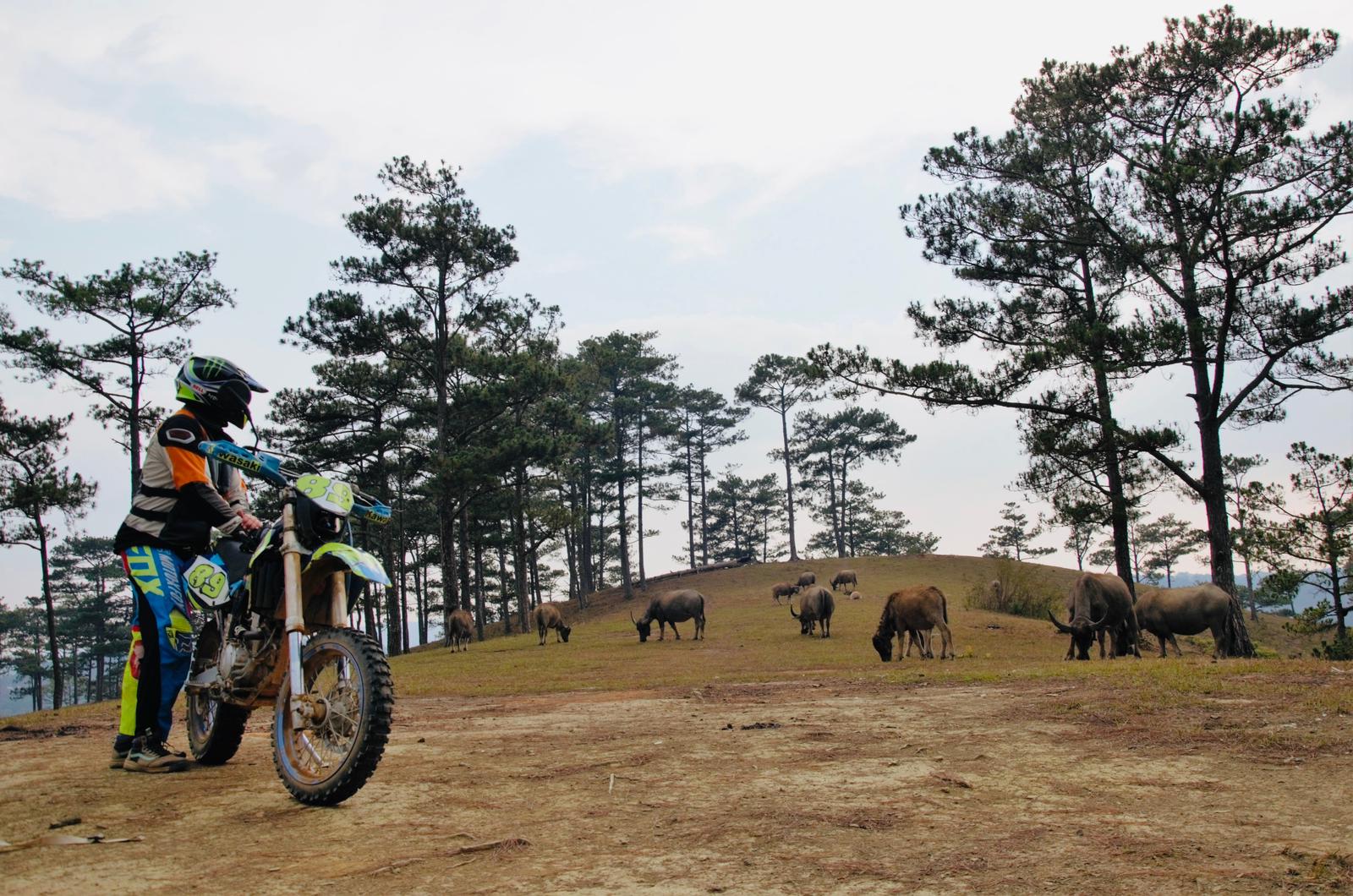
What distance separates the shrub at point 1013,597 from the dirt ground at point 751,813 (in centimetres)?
3293

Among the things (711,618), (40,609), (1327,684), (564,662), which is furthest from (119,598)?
(1327,684)

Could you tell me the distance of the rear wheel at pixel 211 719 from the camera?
202 inches

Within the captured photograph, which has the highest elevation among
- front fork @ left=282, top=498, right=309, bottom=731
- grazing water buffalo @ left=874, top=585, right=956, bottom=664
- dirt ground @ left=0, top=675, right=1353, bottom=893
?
front fork @ left=282, top=498, right=309, bottom=731

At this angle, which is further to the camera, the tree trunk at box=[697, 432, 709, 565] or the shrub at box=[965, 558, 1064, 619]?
the tree trunk at box=[697, 432, 709, 565]

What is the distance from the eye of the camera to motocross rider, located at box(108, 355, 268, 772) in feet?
16.8

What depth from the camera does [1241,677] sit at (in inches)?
360

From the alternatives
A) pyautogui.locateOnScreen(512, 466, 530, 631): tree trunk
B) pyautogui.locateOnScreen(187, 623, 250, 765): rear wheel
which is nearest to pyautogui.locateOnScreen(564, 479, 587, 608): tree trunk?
pyautogui.locateOnScreen(512, 466, 530, 631): tree trunk

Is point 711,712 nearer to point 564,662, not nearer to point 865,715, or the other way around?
point 865,715

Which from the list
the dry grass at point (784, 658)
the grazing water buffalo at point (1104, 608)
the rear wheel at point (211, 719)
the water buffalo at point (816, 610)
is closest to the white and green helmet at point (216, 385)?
the rear wheel at point (211, 719)

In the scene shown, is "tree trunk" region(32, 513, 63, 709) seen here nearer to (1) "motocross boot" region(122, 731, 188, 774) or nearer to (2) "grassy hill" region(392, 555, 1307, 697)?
(2) "grassy hill" region(392, 555, 1307, 697)

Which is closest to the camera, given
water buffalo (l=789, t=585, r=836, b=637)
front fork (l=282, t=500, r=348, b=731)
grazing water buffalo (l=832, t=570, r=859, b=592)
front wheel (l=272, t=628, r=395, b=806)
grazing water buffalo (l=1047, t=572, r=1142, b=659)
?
front wheel (l=272, t=628, r=395, b=806)

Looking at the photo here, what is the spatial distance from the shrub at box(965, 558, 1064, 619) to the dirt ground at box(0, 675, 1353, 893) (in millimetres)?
32931

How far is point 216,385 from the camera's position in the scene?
17.4ft

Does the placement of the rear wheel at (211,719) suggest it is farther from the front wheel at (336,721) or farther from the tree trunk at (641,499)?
the tree trunk at (641,499)
